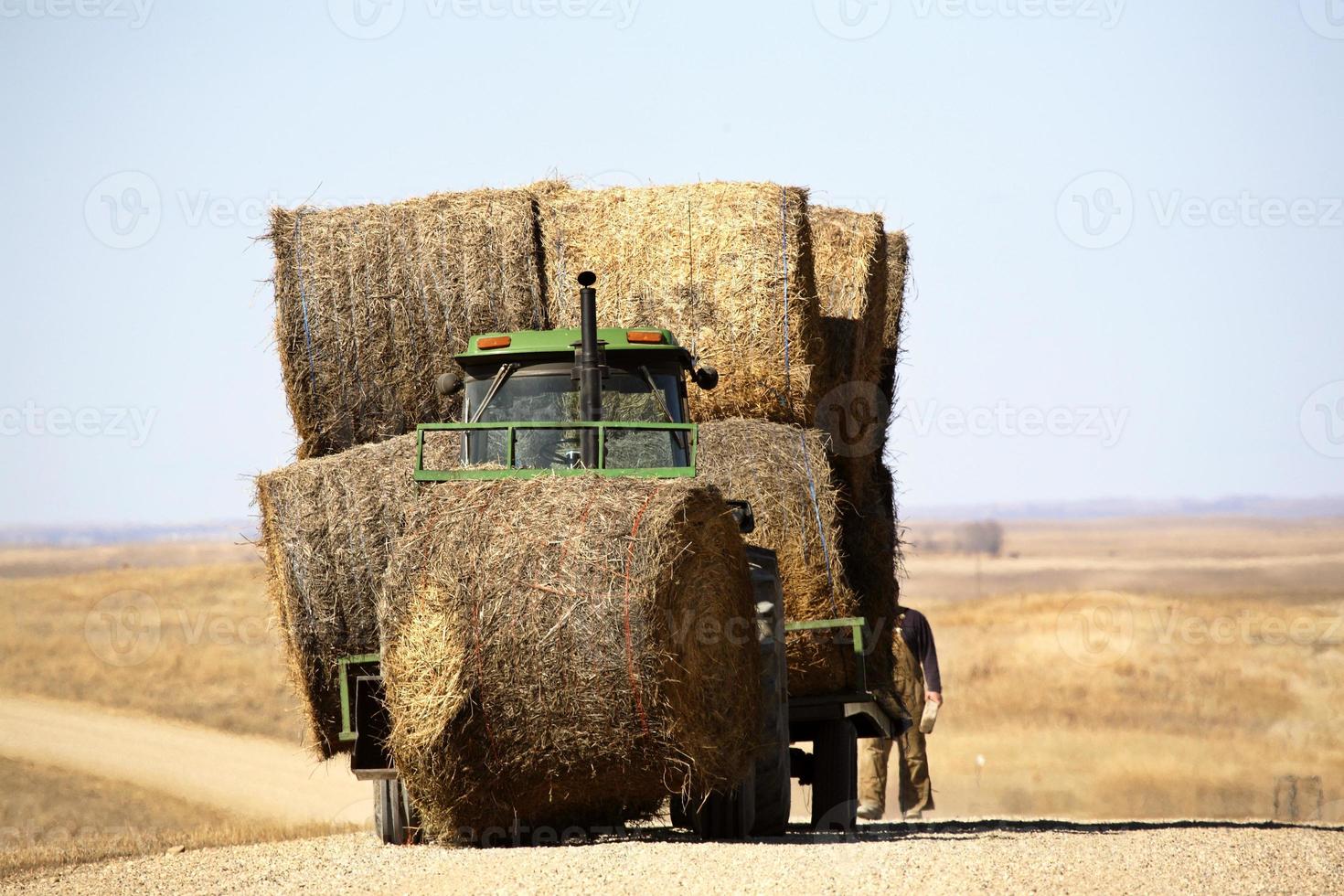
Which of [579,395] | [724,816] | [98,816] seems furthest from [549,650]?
[98,816]

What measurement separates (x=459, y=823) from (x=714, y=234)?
565 centimetres

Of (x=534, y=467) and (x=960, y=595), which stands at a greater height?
(x=534, y=467)

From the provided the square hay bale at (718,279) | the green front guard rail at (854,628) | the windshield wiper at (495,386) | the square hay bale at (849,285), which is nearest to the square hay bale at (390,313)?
the square hay bale at (718,279)

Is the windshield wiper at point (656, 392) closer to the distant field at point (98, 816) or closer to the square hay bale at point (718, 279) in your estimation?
the square hay bale at point (718, 279)

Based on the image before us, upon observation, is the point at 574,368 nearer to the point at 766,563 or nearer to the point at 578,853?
the point at 766,563

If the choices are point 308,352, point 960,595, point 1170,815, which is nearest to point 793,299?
point 308,352

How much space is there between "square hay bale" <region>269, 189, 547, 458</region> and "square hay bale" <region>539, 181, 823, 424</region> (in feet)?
1.43

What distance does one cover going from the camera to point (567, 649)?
7941 millimetres

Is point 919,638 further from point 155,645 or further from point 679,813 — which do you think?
point 155,645

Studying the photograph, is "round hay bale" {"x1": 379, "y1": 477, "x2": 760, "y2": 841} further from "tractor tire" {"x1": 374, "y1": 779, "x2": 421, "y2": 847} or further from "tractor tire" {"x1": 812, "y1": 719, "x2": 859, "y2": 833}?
"tractor tire" {"x1": 812, "y1": 719, "x2": 859, "y2": 833}

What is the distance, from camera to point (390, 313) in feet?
42.8

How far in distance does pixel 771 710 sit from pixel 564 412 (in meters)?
2.49

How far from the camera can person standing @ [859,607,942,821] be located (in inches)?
597

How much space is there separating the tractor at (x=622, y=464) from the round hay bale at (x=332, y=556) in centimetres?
32
